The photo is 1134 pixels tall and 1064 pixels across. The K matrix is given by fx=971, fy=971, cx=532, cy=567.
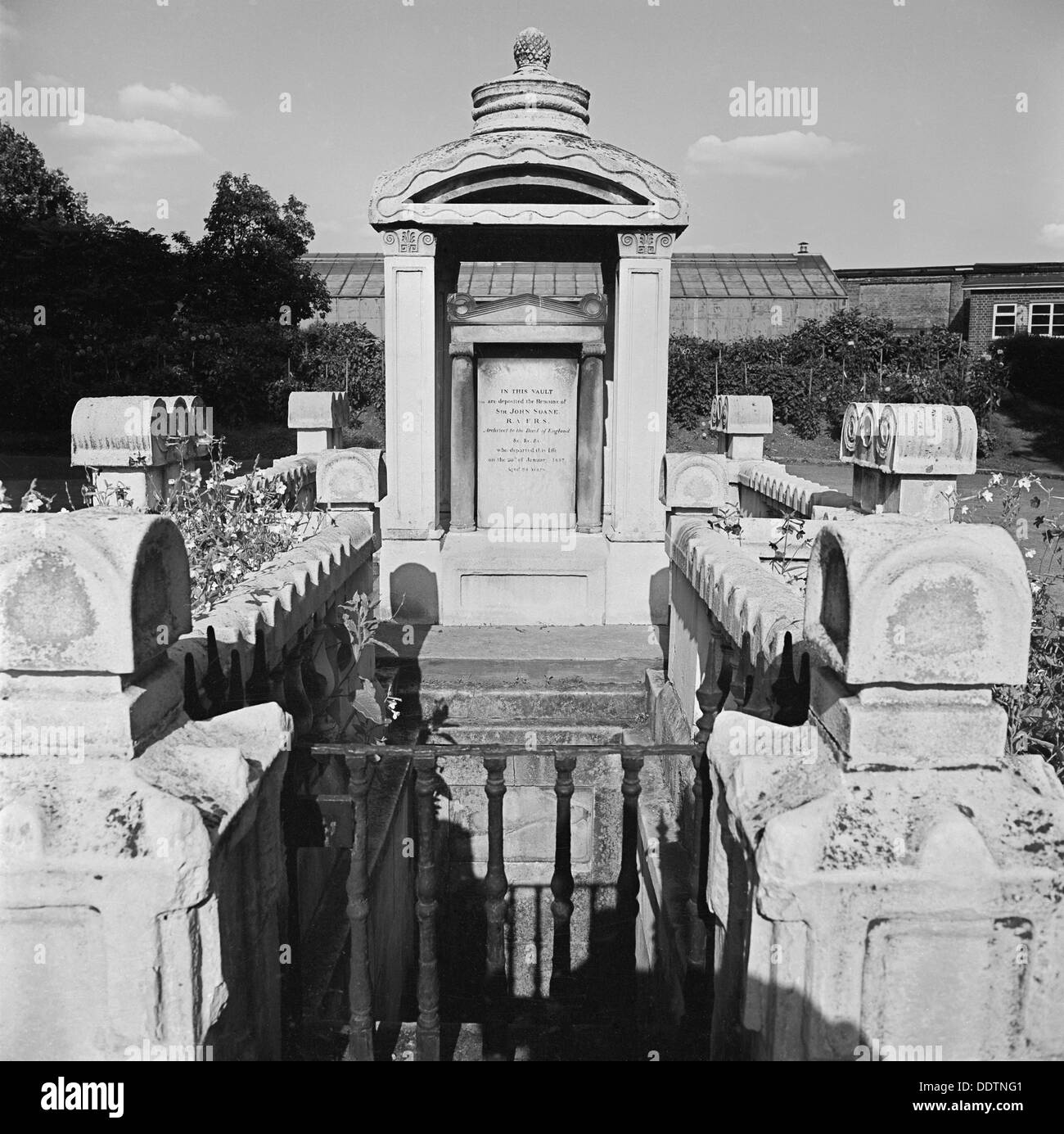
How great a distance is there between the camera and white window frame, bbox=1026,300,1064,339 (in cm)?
3092

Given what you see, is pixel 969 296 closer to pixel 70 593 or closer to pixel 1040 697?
pixel 1040 697

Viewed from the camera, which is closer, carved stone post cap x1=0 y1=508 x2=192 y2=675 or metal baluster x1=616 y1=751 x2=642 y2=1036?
carved stone post cap x1=0 y1=508 x2=192 y2=675

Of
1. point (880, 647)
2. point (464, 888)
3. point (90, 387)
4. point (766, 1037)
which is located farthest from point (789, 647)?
point (90, 387)

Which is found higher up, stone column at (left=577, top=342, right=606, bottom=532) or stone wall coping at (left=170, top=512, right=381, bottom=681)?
stone column at (left=577, top=342, right=606, bottom=532)

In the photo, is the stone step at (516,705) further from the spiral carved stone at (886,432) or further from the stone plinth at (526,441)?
the stone plinth at (526,441)

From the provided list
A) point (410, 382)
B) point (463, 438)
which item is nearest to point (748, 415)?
point (463, 438)

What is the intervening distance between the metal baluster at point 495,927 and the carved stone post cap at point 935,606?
1.17m

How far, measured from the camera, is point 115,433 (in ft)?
20.8

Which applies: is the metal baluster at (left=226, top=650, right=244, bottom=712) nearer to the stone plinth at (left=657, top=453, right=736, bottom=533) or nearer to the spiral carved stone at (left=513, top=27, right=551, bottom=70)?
the stone plinth at (left=657, top=453, right=736, bottom=533)

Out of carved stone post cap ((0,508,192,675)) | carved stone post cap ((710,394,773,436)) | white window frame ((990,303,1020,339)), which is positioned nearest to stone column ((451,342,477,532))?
carved stone post cap ((710,394,773,436))

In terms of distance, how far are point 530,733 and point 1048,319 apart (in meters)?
31.7

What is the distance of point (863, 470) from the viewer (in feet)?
22.8

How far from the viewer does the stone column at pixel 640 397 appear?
7.47 metres

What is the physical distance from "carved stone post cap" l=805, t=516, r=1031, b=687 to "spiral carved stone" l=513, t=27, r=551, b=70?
779cm
